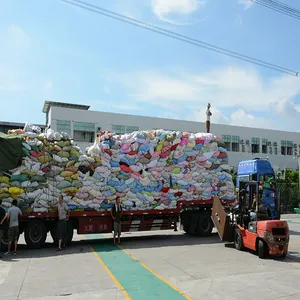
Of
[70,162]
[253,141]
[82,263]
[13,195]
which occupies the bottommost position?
[82,263]

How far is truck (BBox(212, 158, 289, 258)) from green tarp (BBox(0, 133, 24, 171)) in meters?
6.95

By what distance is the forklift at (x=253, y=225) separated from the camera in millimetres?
10234

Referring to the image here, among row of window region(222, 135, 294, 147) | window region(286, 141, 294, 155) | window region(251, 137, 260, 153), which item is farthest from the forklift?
window region(286, 141, 294, 155)

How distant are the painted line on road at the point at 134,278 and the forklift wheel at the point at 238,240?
11.2 ft

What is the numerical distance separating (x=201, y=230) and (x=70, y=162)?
6117mm

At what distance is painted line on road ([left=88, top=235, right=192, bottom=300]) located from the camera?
6922mm

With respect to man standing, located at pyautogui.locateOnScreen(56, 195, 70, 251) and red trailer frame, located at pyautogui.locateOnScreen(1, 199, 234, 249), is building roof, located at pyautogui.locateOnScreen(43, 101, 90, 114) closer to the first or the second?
red trailer frame, located at pyautogui.locateOnScreen(1, 199, 234, 249)

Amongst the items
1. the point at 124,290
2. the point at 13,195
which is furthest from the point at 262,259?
the point at 13,195

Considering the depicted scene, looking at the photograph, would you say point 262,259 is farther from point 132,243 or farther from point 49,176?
point 49,176

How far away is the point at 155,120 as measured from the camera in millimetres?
48719

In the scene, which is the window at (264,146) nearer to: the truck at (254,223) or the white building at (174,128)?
the white building at (174,128)

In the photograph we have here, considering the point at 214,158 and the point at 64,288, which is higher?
the point at 214,158

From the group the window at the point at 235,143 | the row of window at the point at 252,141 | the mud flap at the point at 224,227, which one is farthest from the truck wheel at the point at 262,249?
the window at the point at 235,143

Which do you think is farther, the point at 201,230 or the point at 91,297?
the point at 201,230
